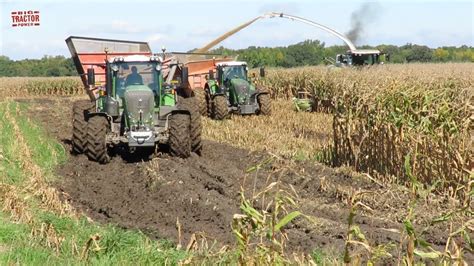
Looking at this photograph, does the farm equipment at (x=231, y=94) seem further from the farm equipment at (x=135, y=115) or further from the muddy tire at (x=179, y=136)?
the muddy tire at (x=179, y=136)

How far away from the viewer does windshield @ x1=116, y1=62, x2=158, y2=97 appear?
1245 centimetres

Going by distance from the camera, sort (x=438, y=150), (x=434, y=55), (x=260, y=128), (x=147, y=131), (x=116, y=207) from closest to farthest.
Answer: (x=116, y=207) → (x=438, y=150) → (x=147, y=131) → (x=260, y=128) → (x=434, y=55)

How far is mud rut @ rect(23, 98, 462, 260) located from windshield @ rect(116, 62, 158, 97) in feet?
4.68

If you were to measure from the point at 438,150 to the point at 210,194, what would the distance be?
10.4ft

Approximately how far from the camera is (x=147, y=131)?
37.7ft

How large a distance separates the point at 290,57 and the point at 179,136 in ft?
152

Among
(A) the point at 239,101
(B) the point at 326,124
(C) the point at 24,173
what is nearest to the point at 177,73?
(A) the point at 239,101

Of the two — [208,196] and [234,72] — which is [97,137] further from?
[234,72]

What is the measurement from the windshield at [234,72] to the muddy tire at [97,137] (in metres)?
8.95

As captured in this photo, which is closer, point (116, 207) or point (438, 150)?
point (116, 207)

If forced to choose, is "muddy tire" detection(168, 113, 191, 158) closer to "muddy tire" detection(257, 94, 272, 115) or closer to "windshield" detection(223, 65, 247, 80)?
"muddy tire" detection(257, 94, 272, 115)

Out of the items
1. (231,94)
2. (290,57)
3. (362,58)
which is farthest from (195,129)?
(290,57)

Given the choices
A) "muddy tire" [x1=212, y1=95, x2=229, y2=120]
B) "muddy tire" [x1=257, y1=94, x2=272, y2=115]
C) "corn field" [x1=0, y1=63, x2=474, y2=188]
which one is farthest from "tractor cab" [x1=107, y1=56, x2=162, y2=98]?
"muddy tire" [x1=257, y1=94, x2=272, y2=115]

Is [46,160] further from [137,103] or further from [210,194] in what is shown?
[210,194]
